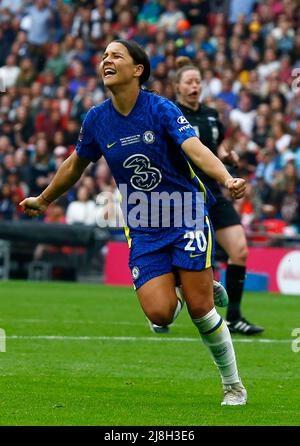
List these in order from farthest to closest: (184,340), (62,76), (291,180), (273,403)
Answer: (62,76) < (291,180) < (184,340) < (273,403)

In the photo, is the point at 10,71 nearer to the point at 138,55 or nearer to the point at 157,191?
the point at 138,55

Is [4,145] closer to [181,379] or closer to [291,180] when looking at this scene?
[291,180]

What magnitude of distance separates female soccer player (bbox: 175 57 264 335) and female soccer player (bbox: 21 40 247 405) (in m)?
3.94

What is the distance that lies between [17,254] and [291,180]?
16.6 ft

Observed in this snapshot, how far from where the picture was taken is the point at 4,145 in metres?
24.1

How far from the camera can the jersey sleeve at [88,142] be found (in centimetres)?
756

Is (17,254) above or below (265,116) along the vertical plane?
below

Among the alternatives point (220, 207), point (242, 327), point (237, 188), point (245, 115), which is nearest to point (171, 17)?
point (245, 115)

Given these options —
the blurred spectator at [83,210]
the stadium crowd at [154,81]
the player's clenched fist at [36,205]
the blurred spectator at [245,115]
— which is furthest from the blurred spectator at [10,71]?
the player's clenched fist at [36,205]

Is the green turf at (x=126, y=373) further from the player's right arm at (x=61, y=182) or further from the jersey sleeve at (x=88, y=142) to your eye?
the jersey sleeve at (x=88, y=142)

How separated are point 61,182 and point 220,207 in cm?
395

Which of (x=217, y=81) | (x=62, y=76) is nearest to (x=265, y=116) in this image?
(x=217, y=81)

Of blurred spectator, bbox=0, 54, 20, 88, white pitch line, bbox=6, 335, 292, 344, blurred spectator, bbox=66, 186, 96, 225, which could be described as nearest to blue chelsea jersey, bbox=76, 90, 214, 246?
white pitch line, bbox=6, 335, 292, 344

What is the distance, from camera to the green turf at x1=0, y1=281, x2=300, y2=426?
6.86m
